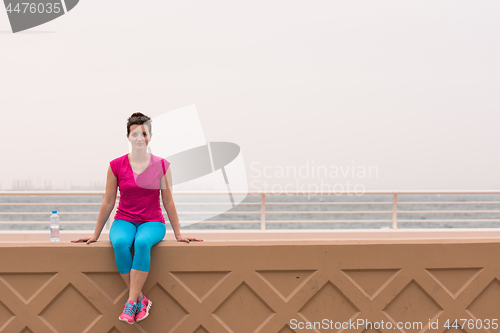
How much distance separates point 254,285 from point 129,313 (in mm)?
701

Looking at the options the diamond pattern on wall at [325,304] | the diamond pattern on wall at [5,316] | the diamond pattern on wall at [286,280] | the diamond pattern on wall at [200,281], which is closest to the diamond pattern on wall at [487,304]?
the diamond pattern on wall at [325,304]

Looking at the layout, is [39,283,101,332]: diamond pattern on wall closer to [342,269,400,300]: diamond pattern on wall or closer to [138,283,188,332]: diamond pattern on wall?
[138,283,188,332]: diamond pattern on wall

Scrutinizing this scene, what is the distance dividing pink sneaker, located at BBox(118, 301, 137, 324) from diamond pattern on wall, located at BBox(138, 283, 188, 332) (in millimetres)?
111

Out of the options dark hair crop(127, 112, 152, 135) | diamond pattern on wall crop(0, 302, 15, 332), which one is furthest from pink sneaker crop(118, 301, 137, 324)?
dark hair crop(127, 112, 152, 135)

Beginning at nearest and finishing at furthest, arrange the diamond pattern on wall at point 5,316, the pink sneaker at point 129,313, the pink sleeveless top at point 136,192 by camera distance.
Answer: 1. the pink sneaker at point 129,313
2. the diamond pattern on wall at point 5,316
3. the pink sleeveless top at point 136,192

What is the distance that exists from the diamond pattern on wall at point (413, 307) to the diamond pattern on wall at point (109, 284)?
1.56 m

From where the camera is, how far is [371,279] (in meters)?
2.11

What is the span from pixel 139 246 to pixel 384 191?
6.62m

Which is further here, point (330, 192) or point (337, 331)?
point (330, 192)

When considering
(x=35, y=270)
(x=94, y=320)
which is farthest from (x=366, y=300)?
(x=35, y=270)

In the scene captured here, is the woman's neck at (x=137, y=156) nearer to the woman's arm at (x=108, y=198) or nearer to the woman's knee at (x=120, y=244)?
the woman's arm at (x=108, y=198)

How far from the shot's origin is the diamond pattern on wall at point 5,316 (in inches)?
78.7

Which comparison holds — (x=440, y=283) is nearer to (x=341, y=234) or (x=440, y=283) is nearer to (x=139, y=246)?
(x=139, y=246)

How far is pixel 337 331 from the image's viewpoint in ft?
6.88
